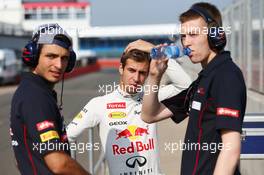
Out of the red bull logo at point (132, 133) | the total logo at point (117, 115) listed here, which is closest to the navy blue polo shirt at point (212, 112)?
the red bull logo at point (132, 133)

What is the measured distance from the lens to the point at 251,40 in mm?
7547

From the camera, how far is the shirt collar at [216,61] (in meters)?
2.57

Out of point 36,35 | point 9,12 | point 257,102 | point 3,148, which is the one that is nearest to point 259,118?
point 257,102

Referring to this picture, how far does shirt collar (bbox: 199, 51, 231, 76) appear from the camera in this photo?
2.57m

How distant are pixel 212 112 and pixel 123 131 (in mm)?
1058

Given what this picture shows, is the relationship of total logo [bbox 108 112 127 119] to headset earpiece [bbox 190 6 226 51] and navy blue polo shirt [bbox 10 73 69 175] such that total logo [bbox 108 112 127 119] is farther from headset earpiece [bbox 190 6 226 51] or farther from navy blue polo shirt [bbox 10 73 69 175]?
headset earpiece [bbox 190 6 226 51]

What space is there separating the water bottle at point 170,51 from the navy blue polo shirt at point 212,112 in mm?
152

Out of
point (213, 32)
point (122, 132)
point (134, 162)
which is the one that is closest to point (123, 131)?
point (122, 132)

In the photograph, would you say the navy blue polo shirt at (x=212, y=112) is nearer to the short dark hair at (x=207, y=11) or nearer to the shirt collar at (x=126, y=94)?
the short dark hair at (x=207, y=11)

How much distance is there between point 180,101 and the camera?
3.13m

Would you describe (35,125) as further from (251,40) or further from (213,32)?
(251,40)

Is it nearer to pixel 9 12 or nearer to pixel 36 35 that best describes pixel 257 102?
pixel 36 35

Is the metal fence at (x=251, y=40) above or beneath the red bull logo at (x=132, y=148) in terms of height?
above

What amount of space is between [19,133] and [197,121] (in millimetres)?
918
